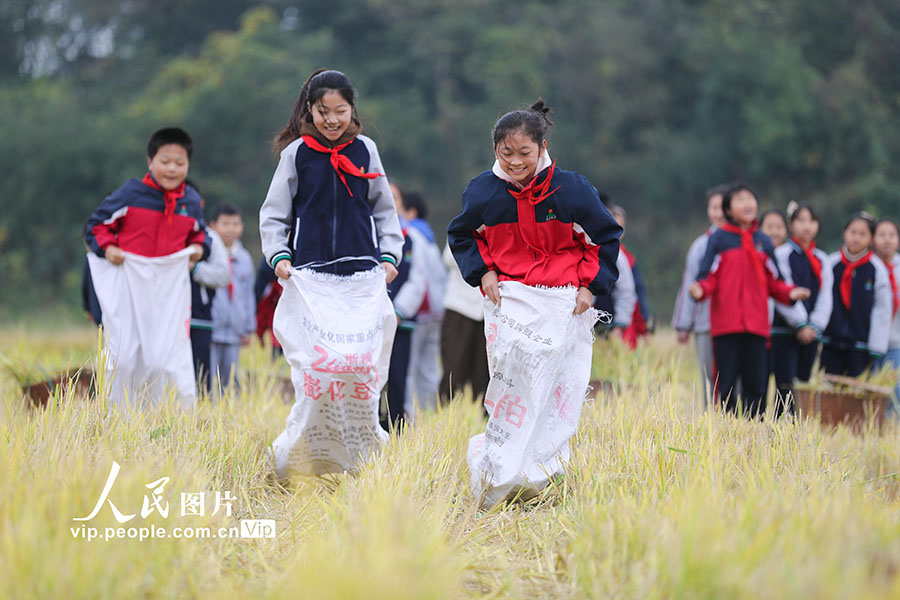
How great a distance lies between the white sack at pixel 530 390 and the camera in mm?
4840

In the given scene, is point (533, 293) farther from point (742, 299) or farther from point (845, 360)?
point (845, 360)

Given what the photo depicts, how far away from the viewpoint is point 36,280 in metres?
28.3

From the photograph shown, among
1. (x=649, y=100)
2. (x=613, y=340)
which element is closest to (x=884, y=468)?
(x=613, y=340)

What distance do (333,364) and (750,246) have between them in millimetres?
3612

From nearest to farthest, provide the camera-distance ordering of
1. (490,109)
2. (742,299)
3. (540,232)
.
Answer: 1. (540,232)
2. (742,299)
3. (490,109)

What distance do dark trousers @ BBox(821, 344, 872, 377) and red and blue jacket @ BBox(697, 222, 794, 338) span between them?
5.69 feet

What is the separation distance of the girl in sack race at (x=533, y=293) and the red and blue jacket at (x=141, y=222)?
86.0 inches

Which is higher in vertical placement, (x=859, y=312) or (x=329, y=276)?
(x=329, y=276)

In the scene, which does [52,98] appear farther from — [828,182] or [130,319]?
[130,319]

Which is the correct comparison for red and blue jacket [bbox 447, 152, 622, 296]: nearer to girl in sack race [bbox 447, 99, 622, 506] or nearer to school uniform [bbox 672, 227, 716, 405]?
girl in sack race [bbox 447, 99, 622, 506]

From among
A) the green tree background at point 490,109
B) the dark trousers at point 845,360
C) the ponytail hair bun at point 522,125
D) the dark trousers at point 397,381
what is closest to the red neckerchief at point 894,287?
the dark trousers at point 845,360

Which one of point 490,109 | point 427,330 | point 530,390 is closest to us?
point 530,390

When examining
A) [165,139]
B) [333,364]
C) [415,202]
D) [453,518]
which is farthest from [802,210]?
[453,518]

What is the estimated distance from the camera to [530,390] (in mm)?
4867
